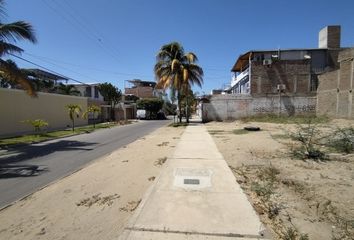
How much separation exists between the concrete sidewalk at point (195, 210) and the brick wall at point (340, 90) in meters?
23.3

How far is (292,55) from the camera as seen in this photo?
3756 cm

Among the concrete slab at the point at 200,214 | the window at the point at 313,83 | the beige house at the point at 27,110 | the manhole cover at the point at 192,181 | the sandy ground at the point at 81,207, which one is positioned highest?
the window at the point at 313,83

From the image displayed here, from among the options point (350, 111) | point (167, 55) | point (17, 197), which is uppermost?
point (167, 55)

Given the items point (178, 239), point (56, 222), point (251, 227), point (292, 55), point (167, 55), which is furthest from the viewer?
point (292, 55)

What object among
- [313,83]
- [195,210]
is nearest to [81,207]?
[195,210]

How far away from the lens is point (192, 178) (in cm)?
711

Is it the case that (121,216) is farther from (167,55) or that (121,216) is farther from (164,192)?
(167,55)

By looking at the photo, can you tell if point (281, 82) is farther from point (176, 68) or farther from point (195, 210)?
point (195, 210)

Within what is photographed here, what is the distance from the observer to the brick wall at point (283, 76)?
3578 cm

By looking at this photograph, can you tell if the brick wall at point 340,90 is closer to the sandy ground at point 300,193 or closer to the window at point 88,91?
the sandy ground at point 300,193

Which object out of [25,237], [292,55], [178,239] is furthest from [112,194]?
[292,55]

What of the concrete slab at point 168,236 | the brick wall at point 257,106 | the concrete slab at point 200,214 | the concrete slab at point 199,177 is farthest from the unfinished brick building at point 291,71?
the concrete slab at point 168,236

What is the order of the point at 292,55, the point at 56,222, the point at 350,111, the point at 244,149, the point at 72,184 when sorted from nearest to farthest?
the point at 56,222 → the point at 72,184 → the point at 244,149 → the point at 350,111 → the point at 292,55

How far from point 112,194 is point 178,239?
2.81m
